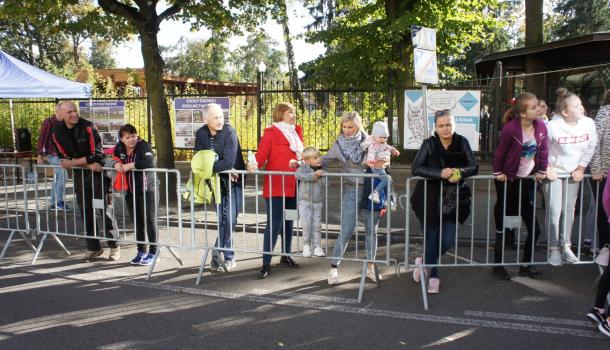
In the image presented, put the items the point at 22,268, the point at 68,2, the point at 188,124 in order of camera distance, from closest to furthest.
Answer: the point at 22,268 < the point at 68,2 < the point at 188,124

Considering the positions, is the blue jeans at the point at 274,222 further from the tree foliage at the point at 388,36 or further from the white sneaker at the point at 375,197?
the tree foliage at the point at 388,36

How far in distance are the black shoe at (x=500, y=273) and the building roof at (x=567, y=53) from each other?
26.2ft

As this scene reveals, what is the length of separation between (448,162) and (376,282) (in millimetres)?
1430

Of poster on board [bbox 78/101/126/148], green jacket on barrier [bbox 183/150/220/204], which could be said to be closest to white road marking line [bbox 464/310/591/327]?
green jacket on barrier [bbox 183/150/220/204]

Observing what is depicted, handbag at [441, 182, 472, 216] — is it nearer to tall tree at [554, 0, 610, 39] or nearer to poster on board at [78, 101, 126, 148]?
poster on board at [78, 101, 126, 148]

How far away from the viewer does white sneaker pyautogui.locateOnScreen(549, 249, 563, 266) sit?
552cm

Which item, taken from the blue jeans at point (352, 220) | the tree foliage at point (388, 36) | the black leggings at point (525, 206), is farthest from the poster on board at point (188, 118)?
the black leggings at point (525, 206)

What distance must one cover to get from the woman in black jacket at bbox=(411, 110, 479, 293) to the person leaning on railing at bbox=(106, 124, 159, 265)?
305 centimetres

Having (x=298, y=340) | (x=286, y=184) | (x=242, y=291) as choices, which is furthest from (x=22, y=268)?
(x=298, y=340)

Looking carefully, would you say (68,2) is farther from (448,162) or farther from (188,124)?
(448,162)

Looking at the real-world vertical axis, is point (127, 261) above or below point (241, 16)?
below

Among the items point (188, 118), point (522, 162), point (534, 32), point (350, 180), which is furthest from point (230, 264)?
point (534, 32)

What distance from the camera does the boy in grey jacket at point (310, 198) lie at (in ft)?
18.6

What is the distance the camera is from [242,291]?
5508mm
